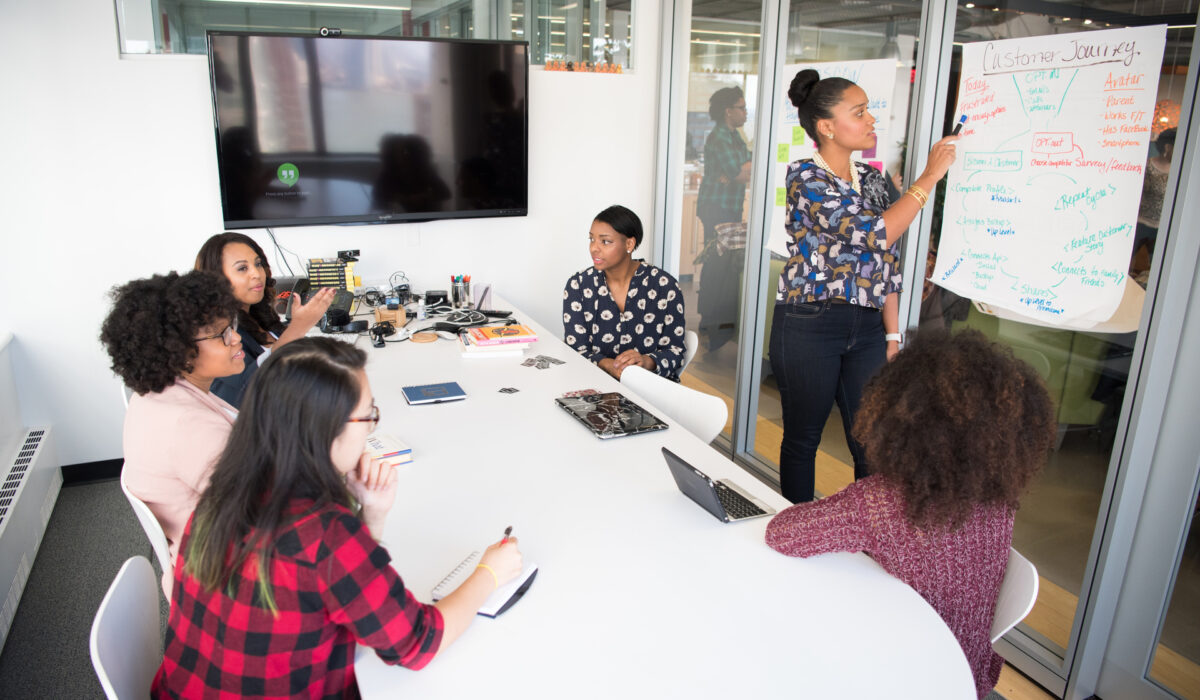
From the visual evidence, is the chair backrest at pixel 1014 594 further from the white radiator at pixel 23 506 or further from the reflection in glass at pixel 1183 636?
the white radiator at pixel 23 506

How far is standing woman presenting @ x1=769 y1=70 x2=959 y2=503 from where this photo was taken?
2.37 metres

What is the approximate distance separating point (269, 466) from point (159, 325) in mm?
732

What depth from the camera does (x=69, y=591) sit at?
8.92 feet

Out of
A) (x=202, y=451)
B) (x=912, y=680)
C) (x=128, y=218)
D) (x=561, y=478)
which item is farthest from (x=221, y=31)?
(x=912, y=680)

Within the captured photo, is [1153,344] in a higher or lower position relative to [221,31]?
lower

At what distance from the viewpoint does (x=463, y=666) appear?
1.25 m

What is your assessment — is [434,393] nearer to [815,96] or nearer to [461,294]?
[461,294]

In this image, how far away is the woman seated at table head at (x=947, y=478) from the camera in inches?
51.7

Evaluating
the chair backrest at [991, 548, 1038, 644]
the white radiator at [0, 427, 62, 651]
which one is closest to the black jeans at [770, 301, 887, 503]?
the chair backrest at [991, 548, 1038, 644]

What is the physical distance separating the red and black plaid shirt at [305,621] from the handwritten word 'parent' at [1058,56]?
2139mm

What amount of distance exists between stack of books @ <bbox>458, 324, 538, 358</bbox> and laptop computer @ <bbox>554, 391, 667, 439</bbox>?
61 centimetres

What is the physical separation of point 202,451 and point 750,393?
266 cm

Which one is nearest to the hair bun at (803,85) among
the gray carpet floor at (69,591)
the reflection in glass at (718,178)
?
the reflection in glass at (718,178)

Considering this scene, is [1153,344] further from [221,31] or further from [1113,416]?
[221,31]
